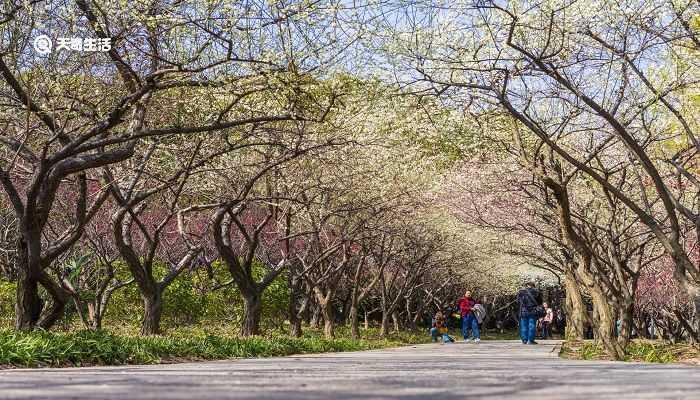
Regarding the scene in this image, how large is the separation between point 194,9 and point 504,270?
42.5 metres

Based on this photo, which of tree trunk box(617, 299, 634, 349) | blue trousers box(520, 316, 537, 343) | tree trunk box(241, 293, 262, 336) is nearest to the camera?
tree trunk box(617, 299, 634, 349)

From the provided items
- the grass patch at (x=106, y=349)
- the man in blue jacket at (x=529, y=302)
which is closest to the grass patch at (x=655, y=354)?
the grass patch at (x=106, y=349)

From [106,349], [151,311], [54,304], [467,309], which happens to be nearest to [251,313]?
[151,311]

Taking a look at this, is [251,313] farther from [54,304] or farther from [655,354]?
[655,354]

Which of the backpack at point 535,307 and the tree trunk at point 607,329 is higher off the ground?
the backpack at point 535,307

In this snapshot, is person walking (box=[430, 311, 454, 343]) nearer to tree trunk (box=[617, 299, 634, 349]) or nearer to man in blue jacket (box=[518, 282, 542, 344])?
man in blue jacket (box=[518, 282, 542, 344])

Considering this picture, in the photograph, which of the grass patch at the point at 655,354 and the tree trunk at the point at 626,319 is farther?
the tree trunk at the point at 626,319

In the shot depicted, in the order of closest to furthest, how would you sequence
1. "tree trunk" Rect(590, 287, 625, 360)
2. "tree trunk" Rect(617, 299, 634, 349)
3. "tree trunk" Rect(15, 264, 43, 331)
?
"tree trunk" Rect(15, 264, 43, 331) < "tree trunk" Rect(590, 287, 625, 360) < "tree trunk" Rect(617, 299, 634, 349)

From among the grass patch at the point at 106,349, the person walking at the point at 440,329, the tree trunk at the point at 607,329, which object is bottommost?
the grass patch at the point at 106,349

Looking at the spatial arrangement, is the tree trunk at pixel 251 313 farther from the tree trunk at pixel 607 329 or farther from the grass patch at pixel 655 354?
the tree trunk at pixel 607 329

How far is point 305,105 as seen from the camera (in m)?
14.1

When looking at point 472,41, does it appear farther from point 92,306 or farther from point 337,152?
point 92,306

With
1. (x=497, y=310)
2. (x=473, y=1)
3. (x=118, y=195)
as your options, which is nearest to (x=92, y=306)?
(x=118, y=195)

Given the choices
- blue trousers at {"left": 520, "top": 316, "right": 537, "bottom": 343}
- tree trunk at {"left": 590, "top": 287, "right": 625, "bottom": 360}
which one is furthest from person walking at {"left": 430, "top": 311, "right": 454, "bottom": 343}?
tree trunk at {"left": 590, "top": 287, "right": 625, "bottom": 360}
